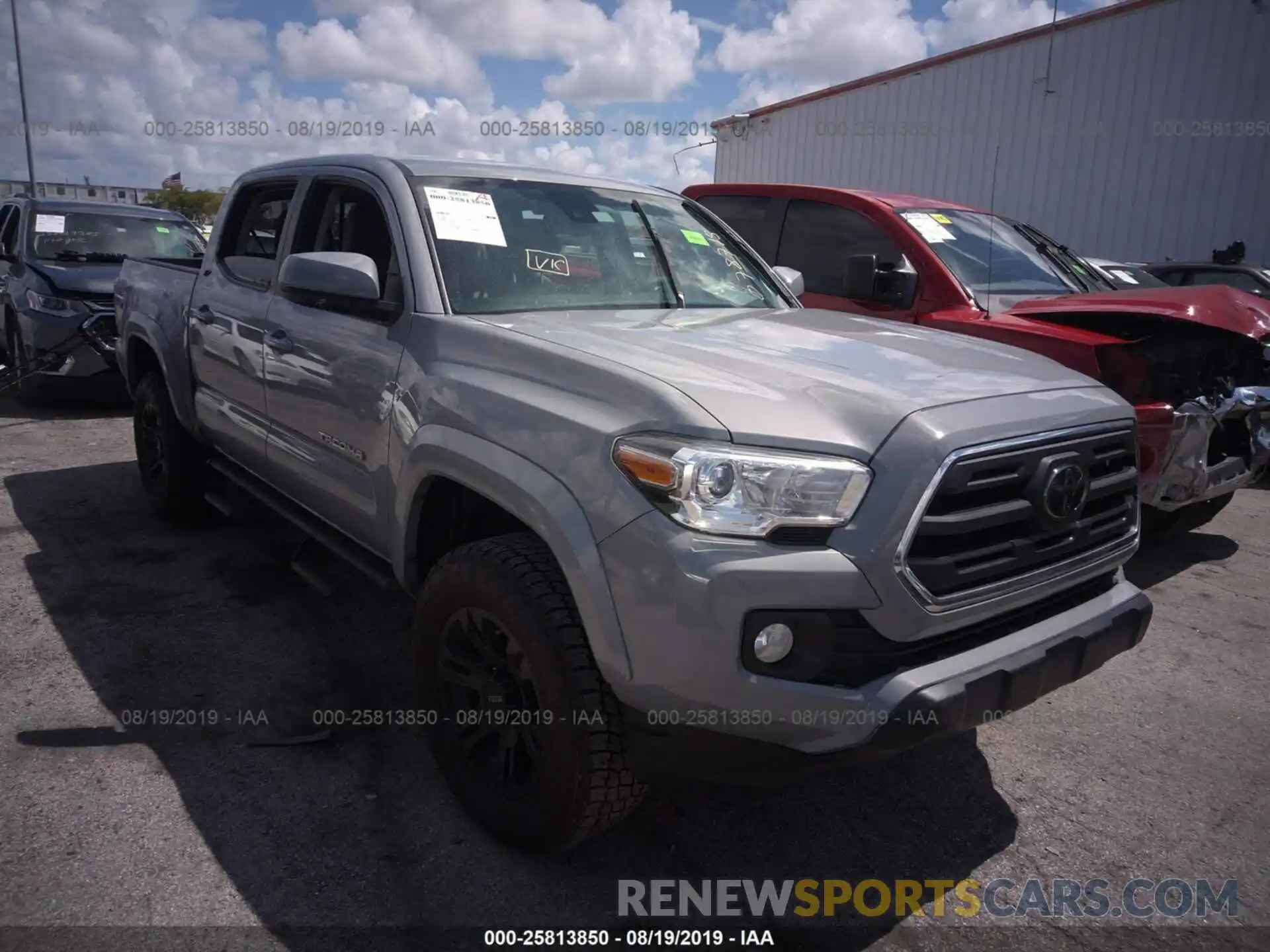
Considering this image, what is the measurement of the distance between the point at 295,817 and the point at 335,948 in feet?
1.88

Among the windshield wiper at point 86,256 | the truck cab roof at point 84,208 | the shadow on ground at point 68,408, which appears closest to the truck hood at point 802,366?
the shadow on ground at point 68,408

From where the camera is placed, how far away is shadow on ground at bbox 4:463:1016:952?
232 centimetres

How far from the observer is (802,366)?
239 centimetres

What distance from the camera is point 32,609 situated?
3.96 meters

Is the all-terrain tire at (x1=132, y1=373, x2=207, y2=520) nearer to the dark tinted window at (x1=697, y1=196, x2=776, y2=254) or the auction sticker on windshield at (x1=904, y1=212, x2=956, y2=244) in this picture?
the dark tinted window at (x1=697, y1=196, x2=776, y2=254)

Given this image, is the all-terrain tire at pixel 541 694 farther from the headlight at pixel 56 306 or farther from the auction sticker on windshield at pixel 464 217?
the headlight at pixel 56 306

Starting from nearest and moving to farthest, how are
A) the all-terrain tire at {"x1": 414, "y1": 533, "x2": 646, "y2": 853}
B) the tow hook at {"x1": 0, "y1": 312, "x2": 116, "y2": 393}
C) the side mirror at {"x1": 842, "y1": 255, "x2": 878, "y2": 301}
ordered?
1. the all-terrain tire at {"x1": 414, "y1": 533, "x2": 646, "y2": 853}
2. the side mirror at {"x1": 842, "y1": 255, "x2": 878, "y2": 301}
3. the tow hook at {"x1": 0, "y1": 312, "x2": 116, "y2": 393}

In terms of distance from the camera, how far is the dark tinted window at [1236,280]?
31.6 feet

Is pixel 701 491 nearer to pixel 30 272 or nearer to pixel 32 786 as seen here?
pixel 32 786

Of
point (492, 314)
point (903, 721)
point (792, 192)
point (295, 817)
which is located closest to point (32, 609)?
point (295, 817)

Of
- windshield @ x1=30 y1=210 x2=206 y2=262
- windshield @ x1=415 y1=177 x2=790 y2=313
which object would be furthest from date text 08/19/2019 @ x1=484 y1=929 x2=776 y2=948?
windshield @ x1=30 y1=210 x2=206 y2=262

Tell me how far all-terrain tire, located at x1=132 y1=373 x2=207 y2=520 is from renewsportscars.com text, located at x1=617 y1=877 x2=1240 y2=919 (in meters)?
3.53

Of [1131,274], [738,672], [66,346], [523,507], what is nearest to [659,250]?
[523,507]

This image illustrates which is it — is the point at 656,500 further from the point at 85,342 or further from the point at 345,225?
the point at 85,342
